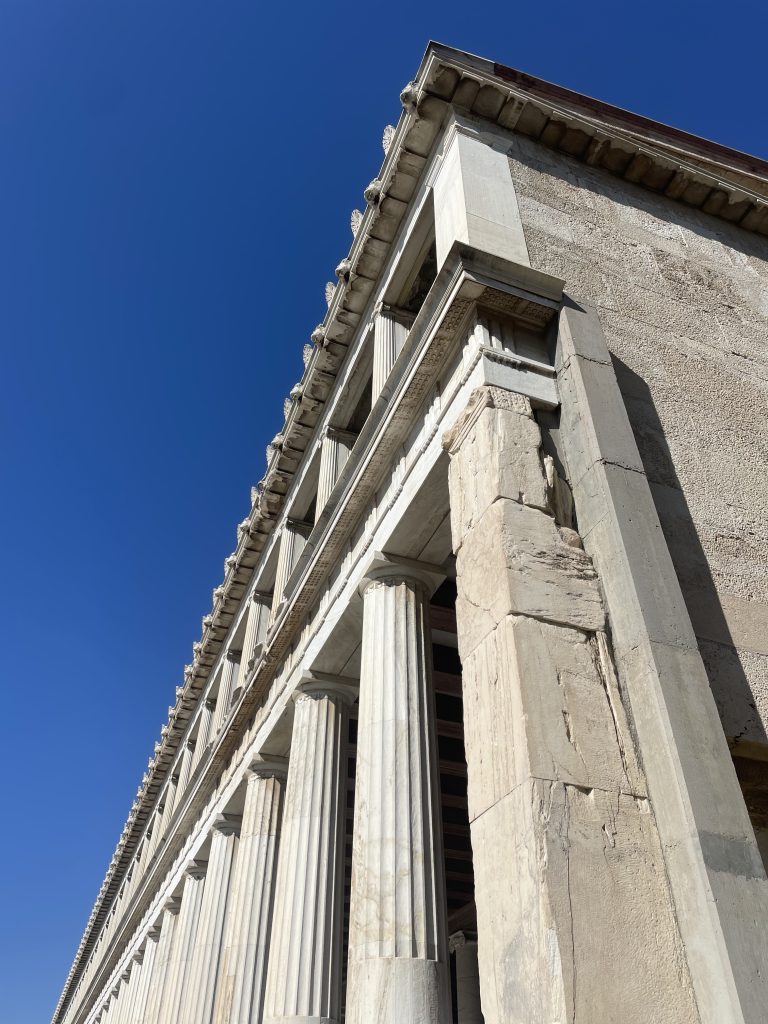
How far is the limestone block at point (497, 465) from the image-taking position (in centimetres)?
555

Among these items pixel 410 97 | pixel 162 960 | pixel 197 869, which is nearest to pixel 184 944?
pixel 197 869

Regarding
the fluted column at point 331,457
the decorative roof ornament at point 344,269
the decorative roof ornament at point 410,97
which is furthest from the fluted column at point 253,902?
the decorative roof ornament at point 410,97

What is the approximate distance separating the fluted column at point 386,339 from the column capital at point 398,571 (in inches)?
110

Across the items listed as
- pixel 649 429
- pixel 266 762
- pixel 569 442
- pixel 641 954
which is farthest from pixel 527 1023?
pixel 266 762

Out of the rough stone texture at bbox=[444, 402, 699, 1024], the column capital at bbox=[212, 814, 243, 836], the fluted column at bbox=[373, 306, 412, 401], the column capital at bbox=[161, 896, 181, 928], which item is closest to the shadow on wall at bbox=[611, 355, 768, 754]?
the rough stone texture at bbox=[444, 402, 699, 1024]

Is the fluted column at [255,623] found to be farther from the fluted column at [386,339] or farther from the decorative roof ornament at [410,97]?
the decorative roof ornament at [410,97]

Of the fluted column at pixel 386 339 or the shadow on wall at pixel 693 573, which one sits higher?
the fluted column at pixel 386 339

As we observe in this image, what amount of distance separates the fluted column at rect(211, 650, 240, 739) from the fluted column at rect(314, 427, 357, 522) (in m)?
7.27

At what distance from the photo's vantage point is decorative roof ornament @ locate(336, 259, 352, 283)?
11.7 m

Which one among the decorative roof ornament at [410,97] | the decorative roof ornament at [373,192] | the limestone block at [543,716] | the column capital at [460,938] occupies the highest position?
the decorative roof ornament at [373,192]

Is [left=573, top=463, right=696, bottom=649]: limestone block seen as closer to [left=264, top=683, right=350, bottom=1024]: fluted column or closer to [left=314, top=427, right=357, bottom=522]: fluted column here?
[left=264, top=683, right=350, bottom=1024]: fluted column

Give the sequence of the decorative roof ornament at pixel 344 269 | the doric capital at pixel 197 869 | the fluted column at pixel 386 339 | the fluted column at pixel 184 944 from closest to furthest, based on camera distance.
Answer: the fluted column at pixel 386 339 → the decorative roof ornament at pixel 344 269 → the fluted column at pixel 184 944 → the doric capital at pixel 197 869

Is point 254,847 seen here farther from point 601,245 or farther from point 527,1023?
point 601,245

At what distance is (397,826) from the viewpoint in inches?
265
